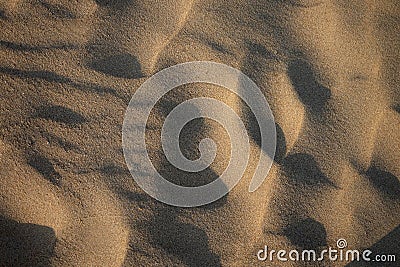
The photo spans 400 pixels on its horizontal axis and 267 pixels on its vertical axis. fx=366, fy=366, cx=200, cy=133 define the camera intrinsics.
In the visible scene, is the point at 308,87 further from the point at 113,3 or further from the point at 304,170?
the point at 113,3

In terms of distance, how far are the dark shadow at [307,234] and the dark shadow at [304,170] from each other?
91mm

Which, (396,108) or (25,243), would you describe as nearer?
(25,243)

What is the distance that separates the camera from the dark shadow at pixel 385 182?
0.87m

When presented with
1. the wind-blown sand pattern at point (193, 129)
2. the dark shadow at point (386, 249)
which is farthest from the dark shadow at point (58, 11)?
the dark shadow at point (386, 249)

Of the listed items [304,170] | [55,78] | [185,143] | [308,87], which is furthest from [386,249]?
[55,78]

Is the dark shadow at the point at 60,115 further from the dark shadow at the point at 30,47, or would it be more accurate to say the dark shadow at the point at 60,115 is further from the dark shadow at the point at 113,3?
the dark shadow at the point at 113,3

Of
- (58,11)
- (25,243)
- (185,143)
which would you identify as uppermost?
(58,11)

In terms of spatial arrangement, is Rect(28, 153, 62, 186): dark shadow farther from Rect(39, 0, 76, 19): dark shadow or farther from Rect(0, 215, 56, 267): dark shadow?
Rect(39, 0, 76, 19): dark shadow

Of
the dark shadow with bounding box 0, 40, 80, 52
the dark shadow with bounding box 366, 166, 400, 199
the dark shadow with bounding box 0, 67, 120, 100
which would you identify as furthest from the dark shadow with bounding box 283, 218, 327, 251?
the dark shadow with bounding box 0, 40, 80, 52

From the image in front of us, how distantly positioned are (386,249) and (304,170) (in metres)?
0.27

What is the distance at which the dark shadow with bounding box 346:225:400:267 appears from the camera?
0.86 metres

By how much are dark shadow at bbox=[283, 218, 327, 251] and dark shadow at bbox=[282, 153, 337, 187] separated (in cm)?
9

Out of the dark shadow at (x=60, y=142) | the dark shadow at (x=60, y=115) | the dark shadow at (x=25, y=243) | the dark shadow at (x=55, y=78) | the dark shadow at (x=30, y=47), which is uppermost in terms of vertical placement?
the dark shadow at (x=30, y=47)

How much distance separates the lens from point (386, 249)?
864 millimetres
